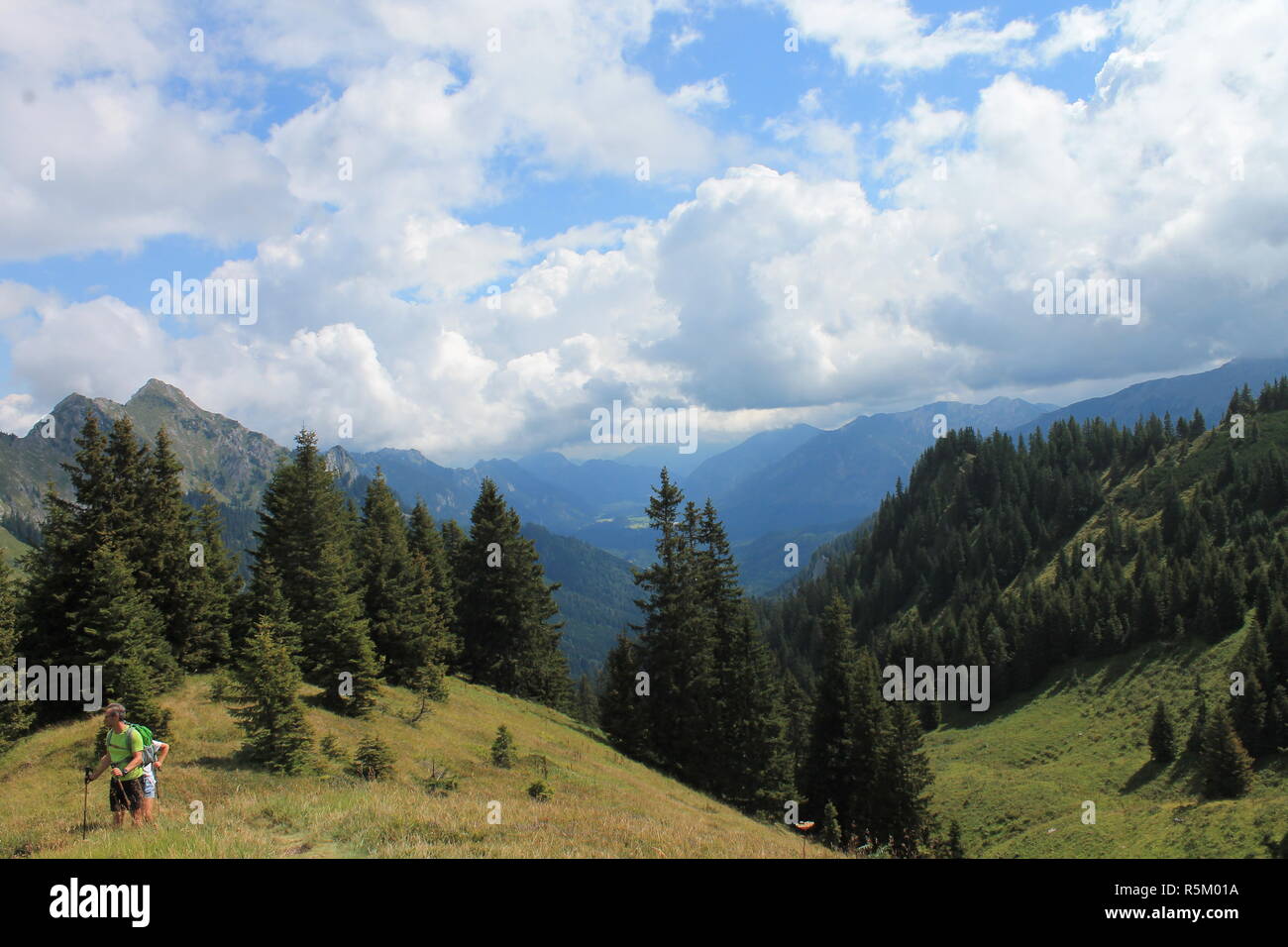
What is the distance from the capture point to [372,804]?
13.9 metres

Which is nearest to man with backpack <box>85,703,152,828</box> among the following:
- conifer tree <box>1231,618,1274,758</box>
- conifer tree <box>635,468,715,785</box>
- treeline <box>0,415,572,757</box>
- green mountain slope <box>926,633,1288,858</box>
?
treeline <box>0,415,572,757</box>

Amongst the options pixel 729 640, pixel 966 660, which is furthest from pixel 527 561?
pixel 966 660

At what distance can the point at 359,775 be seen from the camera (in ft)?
64.2

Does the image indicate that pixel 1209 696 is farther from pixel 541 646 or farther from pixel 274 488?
pixel 274 488

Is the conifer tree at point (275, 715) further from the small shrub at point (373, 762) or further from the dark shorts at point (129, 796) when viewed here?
the dark shorts at point (129, 796)

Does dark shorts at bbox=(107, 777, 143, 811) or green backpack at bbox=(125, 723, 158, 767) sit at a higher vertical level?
green backpack at bbox=(125, 723, 158, 767)

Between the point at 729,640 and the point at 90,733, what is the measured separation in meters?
29.4

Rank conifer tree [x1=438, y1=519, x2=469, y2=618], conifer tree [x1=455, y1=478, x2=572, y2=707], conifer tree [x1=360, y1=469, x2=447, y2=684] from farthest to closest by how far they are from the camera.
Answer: conifer tree [x1=438, y1=519, x2=469, y2=618] → conifer tree [x1=455, y1=478, x2=572, y2=707] → conifer tree [x1=360, y1=469, x2=447, y2=684]

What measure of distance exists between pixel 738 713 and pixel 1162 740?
4816 cm

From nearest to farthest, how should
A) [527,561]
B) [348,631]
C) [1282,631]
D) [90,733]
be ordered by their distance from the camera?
[90,733], [348,631], [527,561], [1282,631]

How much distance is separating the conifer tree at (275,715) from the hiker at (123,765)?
19.6 ft

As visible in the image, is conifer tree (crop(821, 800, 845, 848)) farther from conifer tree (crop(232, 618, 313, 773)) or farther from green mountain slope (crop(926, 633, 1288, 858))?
conifer tree (crop(232, 618, 313, 773))

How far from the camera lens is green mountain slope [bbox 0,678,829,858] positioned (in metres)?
10.9

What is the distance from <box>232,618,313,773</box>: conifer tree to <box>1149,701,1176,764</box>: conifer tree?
70.4m
